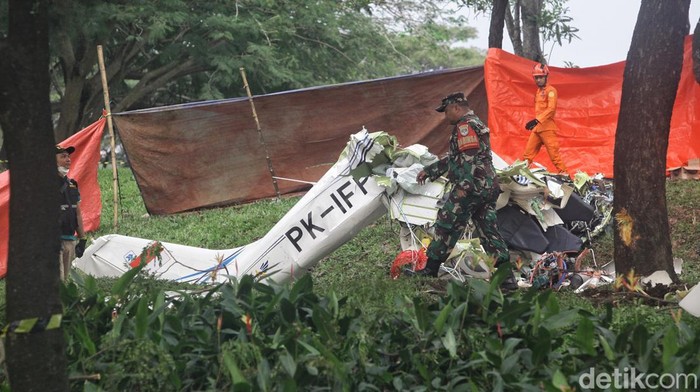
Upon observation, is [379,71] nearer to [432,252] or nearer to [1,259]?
[1,259]

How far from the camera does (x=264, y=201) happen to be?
12594mm

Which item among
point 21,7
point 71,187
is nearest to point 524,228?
point 71,187

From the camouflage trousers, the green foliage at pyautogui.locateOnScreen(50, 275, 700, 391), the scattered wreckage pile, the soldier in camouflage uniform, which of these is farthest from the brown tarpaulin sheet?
the green foliage at pyautogui.locateOnScreen(50, 275, 700, 391)

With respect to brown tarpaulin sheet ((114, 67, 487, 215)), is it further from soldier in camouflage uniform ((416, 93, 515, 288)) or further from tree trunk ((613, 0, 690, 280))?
tree trunk ((613, 0, 690, 280))

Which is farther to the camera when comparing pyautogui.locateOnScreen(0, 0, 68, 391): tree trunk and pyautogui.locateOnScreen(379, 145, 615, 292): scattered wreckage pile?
pyautogui.locateOnScreen(379, 145, 615, 292): scattered wreckage pile

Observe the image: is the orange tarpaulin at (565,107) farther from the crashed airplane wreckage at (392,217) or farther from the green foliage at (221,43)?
the green foliage at (221,43)

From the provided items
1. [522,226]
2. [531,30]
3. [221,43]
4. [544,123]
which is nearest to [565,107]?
[544,123]

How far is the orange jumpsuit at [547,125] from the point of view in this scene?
38.9 ft

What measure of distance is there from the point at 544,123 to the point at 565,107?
3.99 ft

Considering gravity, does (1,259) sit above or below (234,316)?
below

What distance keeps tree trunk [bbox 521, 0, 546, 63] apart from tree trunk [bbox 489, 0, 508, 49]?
3.47 ft

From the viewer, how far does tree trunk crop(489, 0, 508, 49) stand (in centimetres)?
1345

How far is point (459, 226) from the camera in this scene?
7.76 m

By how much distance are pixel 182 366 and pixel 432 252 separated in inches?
167
